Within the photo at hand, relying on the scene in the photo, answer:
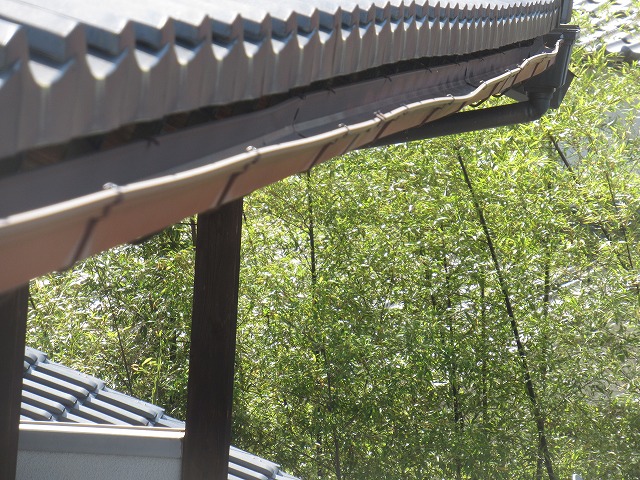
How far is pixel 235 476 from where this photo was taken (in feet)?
10.5

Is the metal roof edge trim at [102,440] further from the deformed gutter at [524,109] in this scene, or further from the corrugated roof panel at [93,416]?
the deformed gutter at [524,109]

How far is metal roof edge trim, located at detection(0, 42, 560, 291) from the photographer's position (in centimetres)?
68

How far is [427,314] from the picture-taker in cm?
533

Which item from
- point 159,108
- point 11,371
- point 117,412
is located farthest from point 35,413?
point 159,108

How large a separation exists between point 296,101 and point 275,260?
4.56 m

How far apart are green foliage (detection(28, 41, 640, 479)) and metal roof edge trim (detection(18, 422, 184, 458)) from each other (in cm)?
264

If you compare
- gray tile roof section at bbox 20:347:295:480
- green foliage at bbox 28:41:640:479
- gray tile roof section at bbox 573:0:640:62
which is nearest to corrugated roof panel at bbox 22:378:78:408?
gray tile roof section at bbox 20:347:295:480

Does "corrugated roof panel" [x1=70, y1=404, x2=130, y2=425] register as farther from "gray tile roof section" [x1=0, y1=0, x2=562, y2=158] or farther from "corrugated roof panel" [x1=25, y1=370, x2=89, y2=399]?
"gray tile roof section" [x1=0, y1=0, x2=562, y2=158]

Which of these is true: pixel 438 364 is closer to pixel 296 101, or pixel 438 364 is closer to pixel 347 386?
pixel 347 386

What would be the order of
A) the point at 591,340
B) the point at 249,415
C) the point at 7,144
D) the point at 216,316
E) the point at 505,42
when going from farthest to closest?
the point at 249,415, the point at 591,340, the point at 505,42, the point at 216,316, the point at 7,144

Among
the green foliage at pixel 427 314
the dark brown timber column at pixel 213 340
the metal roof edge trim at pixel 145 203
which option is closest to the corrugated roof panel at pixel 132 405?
the dark brown timber column at pixel 213 340

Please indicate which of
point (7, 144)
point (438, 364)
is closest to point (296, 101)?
point (7, 144)

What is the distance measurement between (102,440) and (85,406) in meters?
0.84

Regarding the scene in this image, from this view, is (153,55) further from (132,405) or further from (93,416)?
(132,405)
